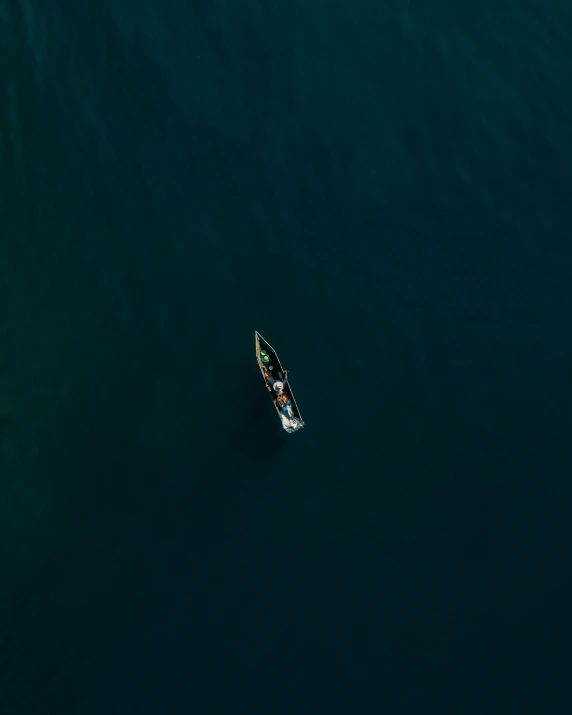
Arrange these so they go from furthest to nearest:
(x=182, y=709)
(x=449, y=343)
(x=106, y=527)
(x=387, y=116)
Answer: (x=387, y=116), (x=449, y=343), (x=106, y=527), (x=182, y=709)

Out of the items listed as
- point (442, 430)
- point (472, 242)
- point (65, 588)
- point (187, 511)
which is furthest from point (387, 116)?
point (65, 588)

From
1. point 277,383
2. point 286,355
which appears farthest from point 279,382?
point 286,355

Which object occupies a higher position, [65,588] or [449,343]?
[449,343]

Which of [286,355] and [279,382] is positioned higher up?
[286,355]

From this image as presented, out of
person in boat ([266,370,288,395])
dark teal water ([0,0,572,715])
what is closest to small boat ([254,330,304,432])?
person in boat ([266,370,288,395])


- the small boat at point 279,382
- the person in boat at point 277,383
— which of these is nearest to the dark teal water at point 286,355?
the small boat at point 279,382

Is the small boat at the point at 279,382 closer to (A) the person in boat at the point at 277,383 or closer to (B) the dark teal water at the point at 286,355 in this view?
(A) the person in boat at the point at 277,383

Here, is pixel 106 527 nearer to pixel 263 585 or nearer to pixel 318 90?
pixel 263 585

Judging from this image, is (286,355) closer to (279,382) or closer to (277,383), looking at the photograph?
(279,382)
